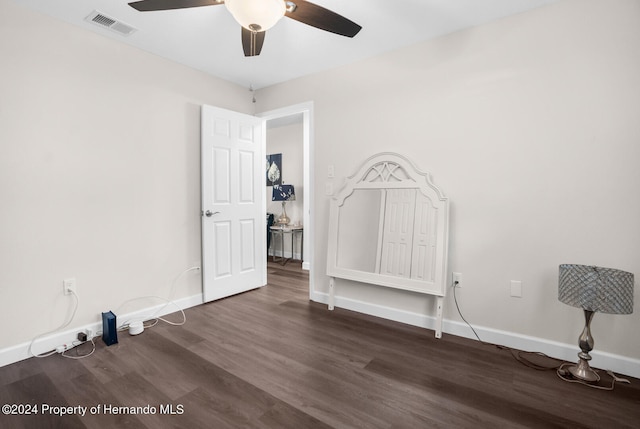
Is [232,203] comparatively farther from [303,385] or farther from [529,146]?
[529,146]

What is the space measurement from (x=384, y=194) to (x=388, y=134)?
1.81 feet

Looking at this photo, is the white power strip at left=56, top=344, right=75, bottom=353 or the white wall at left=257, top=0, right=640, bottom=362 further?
the white power strip at left=56, top=344, right=75, bottom=353

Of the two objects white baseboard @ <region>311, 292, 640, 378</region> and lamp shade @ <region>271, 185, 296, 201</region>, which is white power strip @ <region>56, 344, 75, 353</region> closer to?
white baseboard @ <region>311, 292, 640, 378</region>

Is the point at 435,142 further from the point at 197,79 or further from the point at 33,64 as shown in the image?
the point at 33,64

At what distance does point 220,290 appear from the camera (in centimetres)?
337

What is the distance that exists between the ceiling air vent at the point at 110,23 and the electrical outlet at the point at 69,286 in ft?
6.31

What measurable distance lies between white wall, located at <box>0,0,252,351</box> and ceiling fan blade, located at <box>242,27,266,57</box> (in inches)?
51.9

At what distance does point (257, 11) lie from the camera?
1472 millimetres

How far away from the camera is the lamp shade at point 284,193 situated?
17.1 ft

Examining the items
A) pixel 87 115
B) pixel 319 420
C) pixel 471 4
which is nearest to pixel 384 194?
pixel 471 4

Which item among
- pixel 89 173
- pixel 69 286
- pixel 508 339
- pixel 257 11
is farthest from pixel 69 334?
pixel 508 339

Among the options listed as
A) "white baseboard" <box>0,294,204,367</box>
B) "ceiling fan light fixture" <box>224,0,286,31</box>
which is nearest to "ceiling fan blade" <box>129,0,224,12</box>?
"ceiling fan light fixture" <box>224,0,286,31</box>

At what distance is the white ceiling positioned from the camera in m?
2.15

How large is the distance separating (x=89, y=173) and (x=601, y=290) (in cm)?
357
